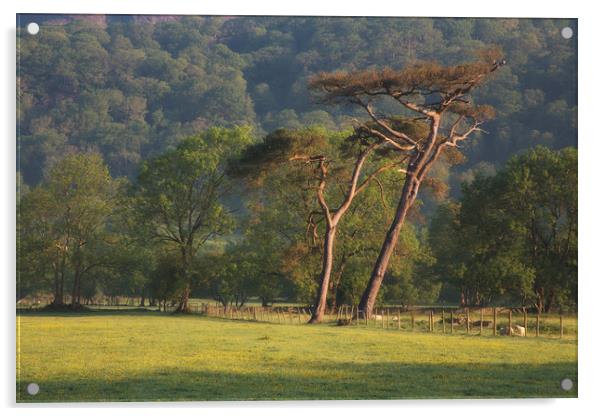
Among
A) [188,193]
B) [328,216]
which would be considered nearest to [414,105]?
[328,216]

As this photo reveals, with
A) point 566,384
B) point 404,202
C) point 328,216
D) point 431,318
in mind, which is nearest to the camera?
point 566,384

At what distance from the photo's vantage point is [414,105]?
18828mm

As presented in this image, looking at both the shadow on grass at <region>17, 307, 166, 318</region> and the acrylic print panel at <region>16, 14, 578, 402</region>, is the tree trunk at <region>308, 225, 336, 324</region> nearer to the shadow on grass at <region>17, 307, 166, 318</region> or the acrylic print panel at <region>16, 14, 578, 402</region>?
the acrylic print panel at <region>16, 14, 578, 402</region>

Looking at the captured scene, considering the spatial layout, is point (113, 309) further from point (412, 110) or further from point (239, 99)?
point (412, 110)

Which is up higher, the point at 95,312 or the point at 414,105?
the point at 414,105

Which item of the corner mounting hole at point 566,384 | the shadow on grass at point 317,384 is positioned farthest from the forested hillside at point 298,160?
the shadow on grass at point 317,384

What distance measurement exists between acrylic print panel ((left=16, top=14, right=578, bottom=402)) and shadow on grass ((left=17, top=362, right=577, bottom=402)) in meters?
0.04

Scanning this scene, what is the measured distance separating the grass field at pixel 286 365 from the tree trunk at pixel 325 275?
7.15 ft

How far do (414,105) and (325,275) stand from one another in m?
3.85

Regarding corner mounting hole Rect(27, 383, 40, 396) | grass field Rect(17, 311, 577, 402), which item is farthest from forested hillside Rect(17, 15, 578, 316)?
corner mounting hole Rect(27, 383, 40, 396)

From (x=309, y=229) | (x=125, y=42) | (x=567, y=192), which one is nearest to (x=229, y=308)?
(x=309, y=229)

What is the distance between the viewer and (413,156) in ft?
65.2

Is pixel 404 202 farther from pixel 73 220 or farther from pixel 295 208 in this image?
pixel 73 220

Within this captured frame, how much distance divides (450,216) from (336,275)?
2436mm
